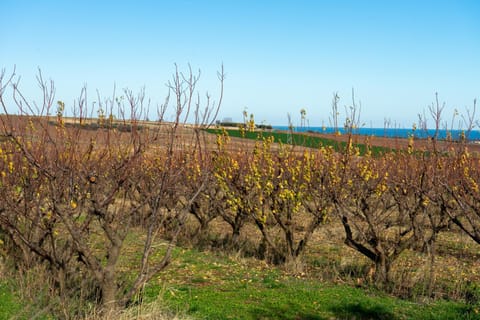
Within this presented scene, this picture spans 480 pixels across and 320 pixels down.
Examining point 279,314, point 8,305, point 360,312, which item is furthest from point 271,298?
point 8,305

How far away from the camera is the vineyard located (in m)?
5.53

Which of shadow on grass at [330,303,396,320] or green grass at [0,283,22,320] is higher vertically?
green grass at [0,283,22,320]

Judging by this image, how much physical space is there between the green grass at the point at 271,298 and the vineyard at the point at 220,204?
15.1 inches

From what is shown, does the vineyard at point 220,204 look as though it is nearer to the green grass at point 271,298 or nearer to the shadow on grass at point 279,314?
the green grass at point 271,298

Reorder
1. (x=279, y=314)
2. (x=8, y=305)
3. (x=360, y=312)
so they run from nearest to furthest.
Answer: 1. (x=8, y=305)
2. (x=279, y=314)
3. (x=360, y=312)

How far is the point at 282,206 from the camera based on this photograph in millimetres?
9531

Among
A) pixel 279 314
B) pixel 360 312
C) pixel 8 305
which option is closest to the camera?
pixel 8 305

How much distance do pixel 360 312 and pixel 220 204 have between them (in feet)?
17.3

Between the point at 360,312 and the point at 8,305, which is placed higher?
the point at 8,305

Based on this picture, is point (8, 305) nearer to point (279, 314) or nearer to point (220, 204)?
point (279, 314)

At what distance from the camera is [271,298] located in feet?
21.8

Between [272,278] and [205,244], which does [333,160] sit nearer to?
[272,278]

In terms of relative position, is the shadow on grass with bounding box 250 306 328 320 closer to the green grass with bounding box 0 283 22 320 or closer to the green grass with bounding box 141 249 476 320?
the green grass with bounding box 141 249 476 320

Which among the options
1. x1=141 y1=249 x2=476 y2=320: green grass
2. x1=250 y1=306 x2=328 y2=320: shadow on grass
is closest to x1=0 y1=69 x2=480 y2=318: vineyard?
x1=141 y1=249 x2=476 y2=320: green grass
